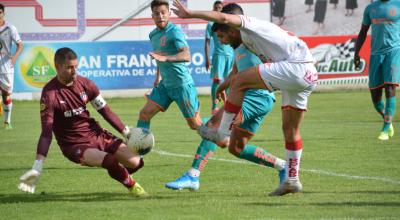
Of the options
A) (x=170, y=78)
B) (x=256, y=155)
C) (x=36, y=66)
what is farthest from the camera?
(x=36, y=66)

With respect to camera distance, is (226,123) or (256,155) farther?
(256,155)

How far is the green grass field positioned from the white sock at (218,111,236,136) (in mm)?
683

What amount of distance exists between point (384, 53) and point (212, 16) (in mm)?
7042

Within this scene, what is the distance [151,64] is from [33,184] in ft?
59.7

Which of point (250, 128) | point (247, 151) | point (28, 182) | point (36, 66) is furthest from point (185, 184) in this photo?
point (36, 66)

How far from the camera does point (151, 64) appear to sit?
25.3m

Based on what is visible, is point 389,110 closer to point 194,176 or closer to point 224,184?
point 224,184

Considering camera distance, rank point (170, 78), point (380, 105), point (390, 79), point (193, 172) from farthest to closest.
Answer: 1. point (380, 105)
2. point (390, 79)
3. point (170, 78)
4. point (193, 172)

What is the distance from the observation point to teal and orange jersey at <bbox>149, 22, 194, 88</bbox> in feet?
34.1

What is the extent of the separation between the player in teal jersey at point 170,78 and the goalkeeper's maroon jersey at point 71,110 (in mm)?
1868

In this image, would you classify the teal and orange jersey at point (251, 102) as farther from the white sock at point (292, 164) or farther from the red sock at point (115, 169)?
the red sock at point (115, 169)

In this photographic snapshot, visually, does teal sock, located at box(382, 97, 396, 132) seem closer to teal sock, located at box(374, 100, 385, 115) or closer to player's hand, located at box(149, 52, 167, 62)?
teal sock, located at box(374, 100, 385, 115)

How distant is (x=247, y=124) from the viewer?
A: 27.3 feet

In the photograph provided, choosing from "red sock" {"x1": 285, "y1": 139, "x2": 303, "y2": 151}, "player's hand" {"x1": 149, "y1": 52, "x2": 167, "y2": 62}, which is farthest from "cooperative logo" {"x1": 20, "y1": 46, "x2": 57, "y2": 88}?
"red sock" {"x1": 285, "y1": 139, "x2": 303, "y2": 151}
